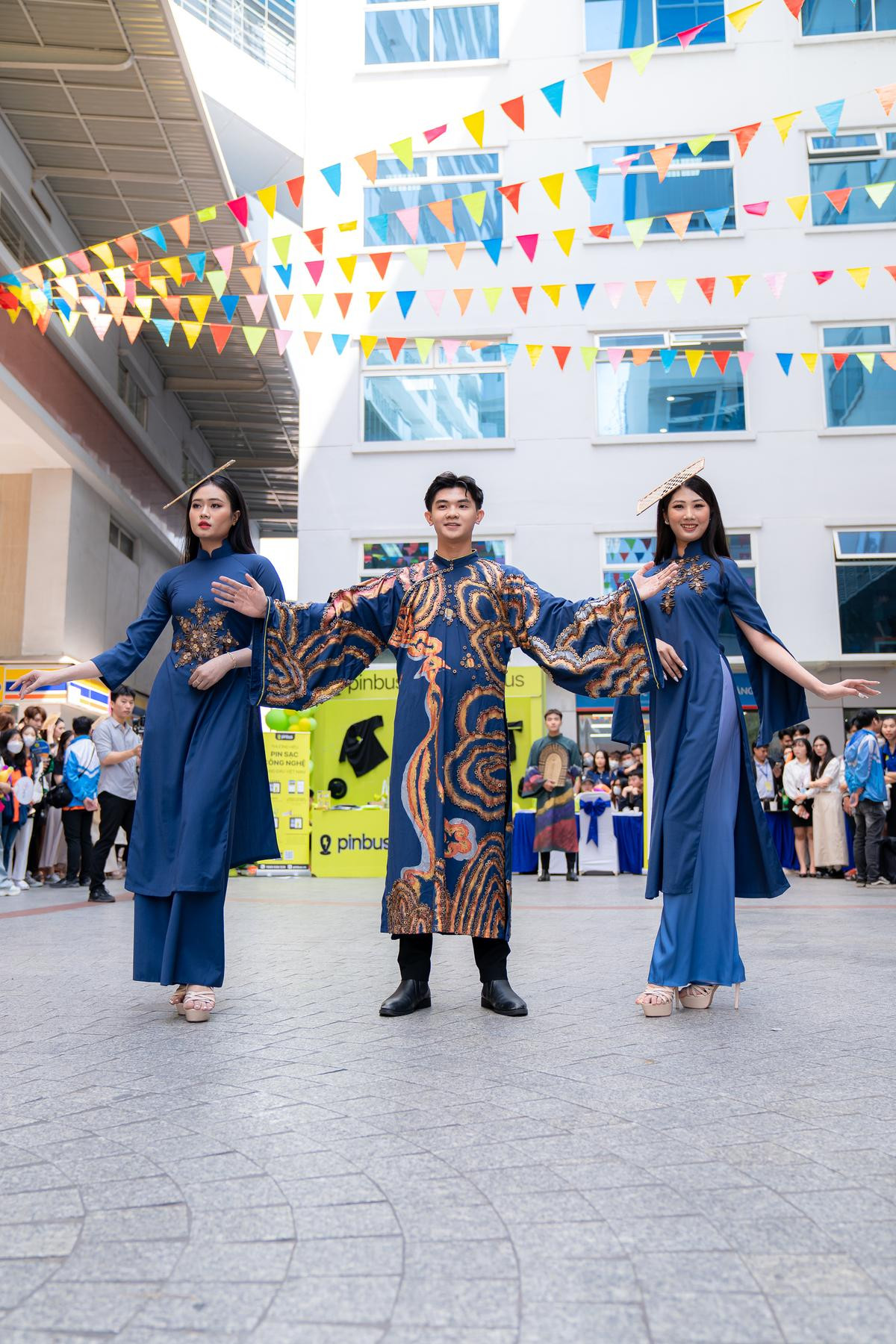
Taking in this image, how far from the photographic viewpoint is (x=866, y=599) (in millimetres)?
17766

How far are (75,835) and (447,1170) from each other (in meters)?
10.2

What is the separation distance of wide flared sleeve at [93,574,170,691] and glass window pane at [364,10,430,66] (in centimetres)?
A: 1704

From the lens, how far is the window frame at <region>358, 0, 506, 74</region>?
61.9ft

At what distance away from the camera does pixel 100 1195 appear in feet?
7.10

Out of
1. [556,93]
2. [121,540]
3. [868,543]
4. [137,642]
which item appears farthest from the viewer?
[121,540]

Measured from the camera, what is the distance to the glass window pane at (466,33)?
18953 mm

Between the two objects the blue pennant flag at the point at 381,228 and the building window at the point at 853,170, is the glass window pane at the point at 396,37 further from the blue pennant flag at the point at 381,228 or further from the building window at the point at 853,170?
the building window at the point at 853,170

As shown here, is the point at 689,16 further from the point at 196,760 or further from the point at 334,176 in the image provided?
the point at 196,760

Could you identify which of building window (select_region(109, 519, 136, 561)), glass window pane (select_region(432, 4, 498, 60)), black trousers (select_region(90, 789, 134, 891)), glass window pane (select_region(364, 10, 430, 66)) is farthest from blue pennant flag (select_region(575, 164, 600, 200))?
building window (select_region(109, 519, 136, 561))

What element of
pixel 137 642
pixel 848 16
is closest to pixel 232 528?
pixel 137 642

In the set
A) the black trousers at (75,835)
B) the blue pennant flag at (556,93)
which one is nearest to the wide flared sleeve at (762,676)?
the blue pennant flag at (556,93)

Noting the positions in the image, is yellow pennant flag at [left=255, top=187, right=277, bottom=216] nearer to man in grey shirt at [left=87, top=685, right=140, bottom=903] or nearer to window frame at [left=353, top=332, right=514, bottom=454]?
man in grey shirt at [left=87, top=685, right=140, bottom=903]

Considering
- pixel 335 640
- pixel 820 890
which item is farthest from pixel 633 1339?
pixel 820 890

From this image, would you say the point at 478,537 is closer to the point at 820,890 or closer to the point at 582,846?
the point at 582,846
